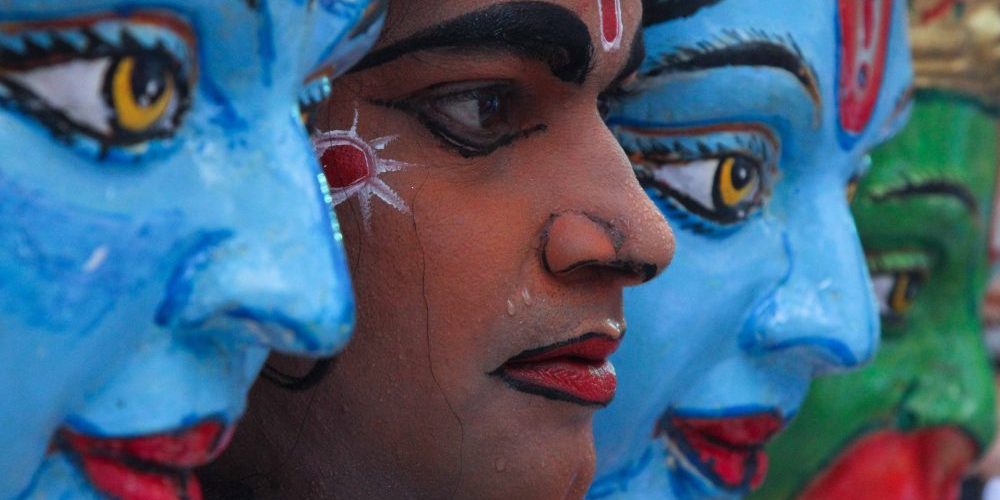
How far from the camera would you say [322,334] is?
2.95 feet

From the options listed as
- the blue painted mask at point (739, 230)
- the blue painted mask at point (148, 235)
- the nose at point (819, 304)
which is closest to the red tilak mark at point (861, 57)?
the blue painted mask at point (739, 230)

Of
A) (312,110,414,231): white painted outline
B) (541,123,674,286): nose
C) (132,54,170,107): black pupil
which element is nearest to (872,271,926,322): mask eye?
(541,123,674,286): nose

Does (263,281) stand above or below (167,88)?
below

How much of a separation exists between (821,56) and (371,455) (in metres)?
0.69

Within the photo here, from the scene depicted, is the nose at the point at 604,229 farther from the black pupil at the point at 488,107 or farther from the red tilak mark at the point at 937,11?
the red tilak mark at the point at 937,11

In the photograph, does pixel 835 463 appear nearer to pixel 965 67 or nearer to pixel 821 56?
pixel 965 67

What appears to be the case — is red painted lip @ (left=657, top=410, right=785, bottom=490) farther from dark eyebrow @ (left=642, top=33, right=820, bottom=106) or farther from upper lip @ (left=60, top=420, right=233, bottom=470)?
upper lip @ (left=60, top=420, right=233, bottom=470)

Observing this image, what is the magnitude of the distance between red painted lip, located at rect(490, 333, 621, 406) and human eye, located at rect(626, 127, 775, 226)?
346mm

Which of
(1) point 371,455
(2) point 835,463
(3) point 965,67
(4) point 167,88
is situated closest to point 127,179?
(4) point 167,88

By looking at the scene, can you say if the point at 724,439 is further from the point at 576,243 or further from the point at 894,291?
the point at 894,291

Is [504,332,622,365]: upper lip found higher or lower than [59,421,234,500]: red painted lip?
lower

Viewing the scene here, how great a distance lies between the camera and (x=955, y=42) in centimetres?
220

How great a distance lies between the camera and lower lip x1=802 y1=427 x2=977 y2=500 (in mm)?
2135

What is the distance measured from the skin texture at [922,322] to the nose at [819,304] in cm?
51
